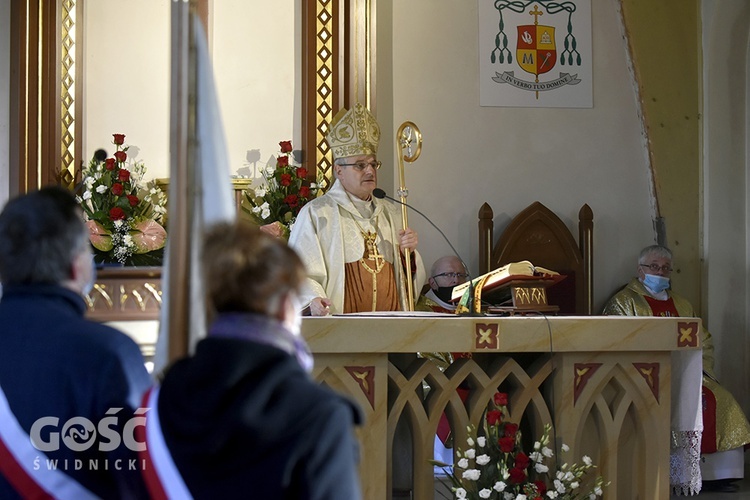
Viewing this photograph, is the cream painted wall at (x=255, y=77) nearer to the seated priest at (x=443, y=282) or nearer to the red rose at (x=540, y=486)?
the seated priest at (x=443, y=282)

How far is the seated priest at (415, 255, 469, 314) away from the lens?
6637 mm

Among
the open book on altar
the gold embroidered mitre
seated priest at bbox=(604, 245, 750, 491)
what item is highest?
the gold embroidered mitre

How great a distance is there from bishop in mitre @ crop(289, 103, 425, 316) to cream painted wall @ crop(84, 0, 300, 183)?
1.04 metres

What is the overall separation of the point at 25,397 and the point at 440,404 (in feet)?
8.09

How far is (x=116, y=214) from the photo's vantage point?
5.98m

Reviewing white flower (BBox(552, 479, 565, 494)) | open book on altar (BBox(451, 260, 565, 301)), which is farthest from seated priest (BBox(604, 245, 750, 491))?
white flower (BBox(552, 479, 565, 494))

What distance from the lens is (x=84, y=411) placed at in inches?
81.2

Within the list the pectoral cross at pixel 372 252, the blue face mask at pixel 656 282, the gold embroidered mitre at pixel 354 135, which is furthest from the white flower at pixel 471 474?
the blue face mask at pixel 656 282

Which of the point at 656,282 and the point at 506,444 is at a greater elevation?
the point at 656,282

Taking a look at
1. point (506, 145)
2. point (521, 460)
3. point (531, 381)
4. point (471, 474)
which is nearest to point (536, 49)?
point (506, 145)

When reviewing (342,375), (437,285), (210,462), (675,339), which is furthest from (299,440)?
(437,285)

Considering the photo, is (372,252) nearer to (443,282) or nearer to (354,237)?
(354,237)

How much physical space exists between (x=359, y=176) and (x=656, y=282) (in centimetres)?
248

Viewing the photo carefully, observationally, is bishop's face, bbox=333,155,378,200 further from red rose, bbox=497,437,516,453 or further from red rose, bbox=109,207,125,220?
red rose, bbox=497,437,516,453
